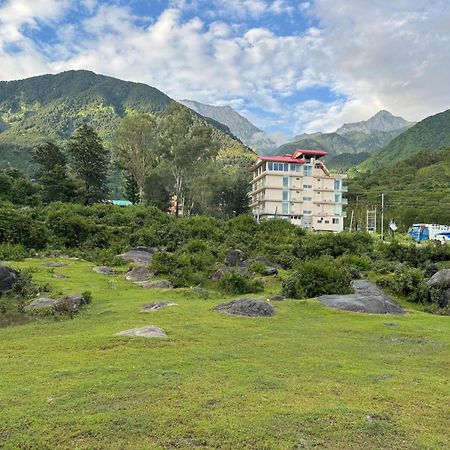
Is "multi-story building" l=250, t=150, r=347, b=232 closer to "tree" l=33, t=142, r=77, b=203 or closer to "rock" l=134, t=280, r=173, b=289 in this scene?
"tree" l=33, t=142, r=77, b=203

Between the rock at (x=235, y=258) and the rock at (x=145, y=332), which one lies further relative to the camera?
the rock at (x=235, y=258)

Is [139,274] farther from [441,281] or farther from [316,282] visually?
[441,281]

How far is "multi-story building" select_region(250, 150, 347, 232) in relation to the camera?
7406cm

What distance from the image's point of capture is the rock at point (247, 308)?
592 inches

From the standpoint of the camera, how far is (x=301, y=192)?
246 ft

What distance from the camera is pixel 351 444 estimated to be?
6.04 meters

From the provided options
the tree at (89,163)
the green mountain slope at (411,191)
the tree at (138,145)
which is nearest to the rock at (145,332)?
the tree at (89,163)

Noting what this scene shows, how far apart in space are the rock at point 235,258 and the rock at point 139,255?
5020 mm

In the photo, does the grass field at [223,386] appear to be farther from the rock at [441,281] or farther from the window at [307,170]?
the window at [307,170]

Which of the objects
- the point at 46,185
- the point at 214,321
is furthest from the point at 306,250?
the point at 46,185

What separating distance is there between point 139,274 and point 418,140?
180508 millimetres

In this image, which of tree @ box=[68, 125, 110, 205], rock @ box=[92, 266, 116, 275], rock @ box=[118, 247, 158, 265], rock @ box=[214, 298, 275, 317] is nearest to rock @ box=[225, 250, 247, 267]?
rock @ box=[118, 247, 158, 265]

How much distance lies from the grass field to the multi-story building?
2392 inches

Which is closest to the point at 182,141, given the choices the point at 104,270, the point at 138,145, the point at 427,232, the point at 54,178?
the point at 138,145
